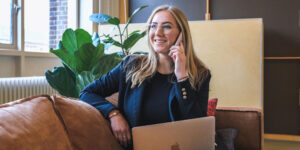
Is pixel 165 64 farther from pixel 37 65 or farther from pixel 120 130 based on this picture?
pixel 37 65

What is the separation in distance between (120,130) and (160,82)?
0.39 meters

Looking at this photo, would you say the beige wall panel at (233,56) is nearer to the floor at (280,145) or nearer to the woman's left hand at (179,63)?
the floor at (280,145)

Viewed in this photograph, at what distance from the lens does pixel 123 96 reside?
1.40 metres

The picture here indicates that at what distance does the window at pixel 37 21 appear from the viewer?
110 inches

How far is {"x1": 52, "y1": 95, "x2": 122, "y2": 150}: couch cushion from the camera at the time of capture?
0.94 meters

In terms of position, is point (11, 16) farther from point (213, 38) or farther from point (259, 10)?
point (259, 10)

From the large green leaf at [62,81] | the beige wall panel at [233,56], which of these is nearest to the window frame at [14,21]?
→ the large green leaf at [62,81]

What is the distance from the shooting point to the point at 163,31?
1.44 metres

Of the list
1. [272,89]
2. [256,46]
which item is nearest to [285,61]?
[272,89]

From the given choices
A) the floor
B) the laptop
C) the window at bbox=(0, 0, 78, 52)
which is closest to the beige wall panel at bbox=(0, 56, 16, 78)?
the window at bbox=(0, 0, 78, 52)

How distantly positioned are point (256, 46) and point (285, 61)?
47.3 inches

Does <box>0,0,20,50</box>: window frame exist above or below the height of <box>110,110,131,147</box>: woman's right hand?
above

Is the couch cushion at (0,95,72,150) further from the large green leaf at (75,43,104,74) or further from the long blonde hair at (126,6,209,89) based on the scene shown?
the large green leaf at (75,43,104,74)

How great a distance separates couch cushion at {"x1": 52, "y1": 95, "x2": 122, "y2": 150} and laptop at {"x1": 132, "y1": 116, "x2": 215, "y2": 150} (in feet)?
0.60
